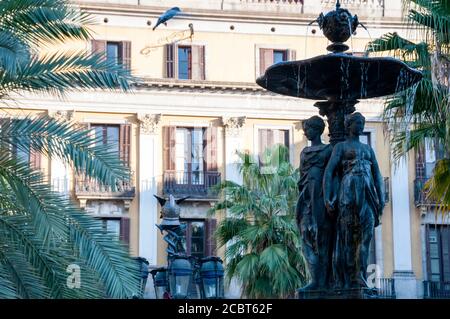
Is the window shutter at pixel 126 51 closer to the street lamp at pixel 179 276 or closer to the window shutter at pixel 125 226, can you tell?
the window shutter at pixel 125 226

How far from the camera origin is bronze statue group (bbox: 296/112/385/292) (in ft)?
39.1

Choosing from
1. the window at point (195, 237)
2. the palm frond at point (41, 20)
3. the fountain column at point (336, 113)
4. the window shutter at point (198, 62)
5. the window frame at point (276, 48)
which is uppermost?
the window frame at point (276, 48)

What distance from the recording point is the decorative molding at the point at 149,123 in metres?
40.2

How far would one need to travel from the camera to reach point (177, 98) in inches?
1593

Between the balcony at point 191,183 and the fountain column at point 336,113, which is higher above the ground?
the balcony at point 191,183

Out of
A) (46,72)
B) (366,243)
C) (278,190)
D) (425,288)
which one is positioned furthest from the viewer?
(425,288)

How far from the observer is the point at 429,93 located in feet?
63.3

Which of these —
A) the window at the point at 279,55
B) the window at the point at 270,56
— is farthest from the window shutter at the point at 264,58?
the window at the point at 279,55

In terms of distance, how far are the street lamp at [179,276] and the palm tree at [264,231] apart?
9031 millimetres

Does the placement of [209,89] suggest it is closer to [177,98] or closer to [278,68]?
[177,98]

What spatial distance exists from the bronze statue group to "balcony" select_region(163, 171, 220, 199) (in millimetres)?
27110

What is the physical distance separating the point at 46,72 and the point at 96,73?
744 millimetres
